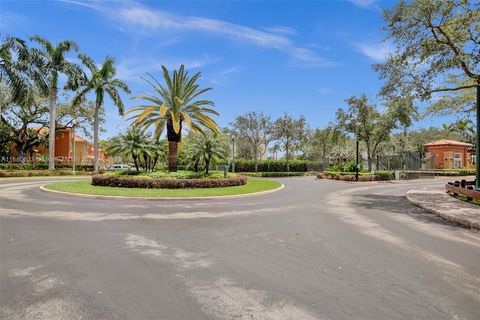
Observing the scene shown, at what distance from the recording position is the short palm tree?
2270 cm

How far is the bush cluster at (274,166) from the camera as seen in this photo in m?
45.8

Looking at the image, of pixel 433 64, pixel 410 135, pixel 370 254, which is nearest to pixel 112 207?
→ pixel 370 254

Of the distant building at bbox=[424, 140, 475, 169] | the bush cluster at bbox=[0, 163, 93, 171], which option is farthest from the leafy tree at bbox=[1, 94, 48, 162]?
the distant building at bbox=[424, 140, 475, 169]

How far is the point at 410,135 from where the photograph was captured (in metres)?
73.9

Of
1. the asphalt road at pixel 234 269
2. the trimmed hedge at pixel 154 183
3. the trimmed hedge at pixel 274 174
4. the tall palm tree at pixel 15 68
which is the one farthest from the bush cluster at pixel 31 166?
the asphalt road at pixel 234 269

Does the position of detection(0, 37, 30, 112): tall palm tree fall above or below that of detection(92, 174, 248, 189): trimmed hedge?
above

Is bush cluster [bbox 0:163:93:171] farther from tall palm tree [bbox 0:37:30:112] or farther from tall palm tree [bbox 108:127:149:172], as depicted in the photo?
tall palm tree [bbox 108:127:149:172]

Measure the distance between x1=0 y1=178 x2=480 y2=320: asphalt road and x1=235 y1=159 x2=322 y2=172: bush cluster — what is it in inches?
1439

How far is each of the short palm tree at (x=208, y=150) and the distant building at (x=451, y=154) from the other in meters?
44.0

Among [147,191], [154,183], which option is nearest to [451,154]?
[154,183]

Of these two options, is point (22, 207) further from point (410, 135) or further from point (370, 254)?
point (410, 135)

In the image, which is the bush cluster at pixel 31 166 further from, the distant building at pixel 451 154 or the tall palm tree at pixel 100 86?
the distant building at pixel 451 154

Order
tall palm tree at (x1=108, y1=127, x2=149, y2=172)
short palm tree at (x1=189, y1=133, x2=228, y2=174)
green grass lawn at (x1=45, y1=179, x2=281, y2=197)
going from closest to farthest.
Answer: green grass lawn at (x1=45, y1=179, x2=281, y2=197) < tall palm tree at (x1=108, y1=127, x2=149, y2=172) < short palm tree at (x1=189, y1=133, x2=228, y2=174)

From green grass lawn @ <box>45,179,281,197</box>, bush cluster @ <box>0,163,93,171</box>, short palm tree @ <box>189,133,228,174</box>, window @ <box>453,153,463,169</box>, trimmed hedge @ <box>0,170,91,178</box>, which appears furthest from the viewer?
window @ <box>453,153,463,169</box>
